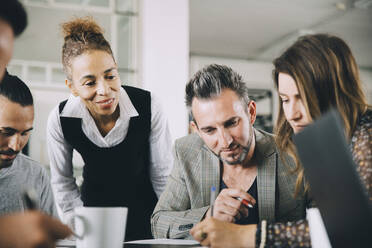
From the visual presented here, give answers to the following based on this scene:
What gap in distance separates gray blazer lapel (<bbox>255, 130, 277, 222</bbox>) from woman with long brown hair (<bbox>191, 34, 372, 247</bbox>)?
1.40 feet

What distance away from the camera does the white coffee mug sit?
2.91 ft

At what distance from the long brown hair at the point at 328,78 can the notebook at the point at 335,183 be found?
471mm

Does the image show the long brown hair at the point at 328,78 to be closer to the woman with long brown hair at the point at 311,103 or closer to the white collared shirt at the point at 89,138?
the woman with long brown hair at the point at 311,103

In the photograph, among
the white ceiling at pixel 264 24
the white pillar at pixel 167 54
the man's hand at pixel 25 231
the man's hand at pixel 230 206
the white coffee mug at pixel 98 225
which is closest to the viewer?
the man's hand at pixel 25 231

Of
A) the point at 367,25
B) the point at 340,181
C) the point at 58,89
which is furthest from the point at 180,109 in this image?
the point at 367,25

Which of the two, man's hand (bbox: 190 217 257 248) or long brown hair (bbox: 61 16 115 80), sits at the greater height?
long brown hair (bbox: 61 16 115 80)

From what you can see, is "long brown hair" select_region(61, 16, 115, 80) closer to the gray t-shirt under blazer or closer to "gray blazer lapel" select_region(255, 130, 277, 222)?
the gray t-shirt under blazer

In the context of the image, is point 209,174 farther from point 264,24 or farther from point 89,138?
point 264,24

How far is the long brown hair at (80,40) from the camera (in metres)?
1.96

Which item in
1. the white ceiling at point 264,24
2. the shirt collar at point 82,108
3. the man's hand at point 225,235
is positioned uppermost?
the white ceiling at point 264,24

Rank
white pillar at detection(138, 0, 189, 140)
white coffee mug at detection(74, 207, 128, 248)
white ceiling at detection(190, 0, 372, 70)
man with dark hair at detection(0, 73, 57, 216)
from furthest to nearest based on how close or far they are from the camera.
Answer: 1. white ceiling at detection(190, 0, 372, 70)
2. white pillar at detection(138, 0, 189, 140)
3. man with dark hair at detection(0, 73, 57, 216)
4. white coffee mug at detection(74, 207, 128, 248)

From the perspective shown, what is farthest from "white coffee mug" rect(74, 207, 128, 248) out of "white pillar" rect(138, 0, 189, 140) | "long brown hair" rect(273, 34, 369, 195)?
"white pillar" rect(138, 0, 189, 140)

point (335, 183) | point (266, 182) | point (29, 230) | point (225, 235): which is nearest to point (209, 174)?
point (266, 182)

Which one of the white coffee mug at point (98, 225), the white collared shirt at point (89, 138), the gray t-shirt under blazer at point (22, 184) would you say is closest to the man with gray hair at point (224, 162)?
the white collared shirt at point (89, 138)
